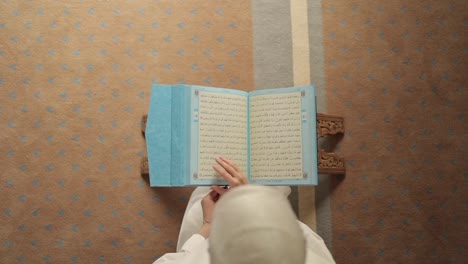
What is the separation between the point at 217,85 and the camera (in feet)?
6.85

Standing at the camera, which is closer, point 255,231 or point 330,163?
point 255,231

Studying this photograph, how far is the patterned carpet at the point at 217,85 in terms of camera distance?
1.95 meters

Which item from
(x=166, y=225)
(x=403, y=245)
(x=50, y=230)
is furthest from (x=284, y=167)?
(x=50, y=230)

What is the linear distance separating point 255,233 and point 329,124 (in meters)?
1.38

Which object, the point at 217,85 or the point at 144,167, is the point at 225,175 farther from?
the point at 217,85

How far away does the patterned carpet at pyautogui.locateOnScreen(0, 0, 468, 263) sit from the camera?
195cm

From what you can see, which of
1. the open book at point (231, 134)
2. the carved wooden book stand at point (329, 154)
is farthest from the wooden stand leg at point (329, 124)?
the open book at point (231, 134)

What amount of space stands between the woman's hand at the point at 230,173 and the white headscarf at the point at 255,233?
82cm

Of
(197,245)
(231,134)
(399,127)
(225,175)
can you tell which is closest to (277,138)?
(231,134)

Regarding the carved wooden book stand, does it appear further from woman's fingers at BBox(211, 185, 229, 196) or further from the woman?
the woman

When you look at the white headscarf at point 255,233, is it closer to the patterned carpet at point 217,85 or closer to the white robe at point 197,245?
the white robe at point 197,245

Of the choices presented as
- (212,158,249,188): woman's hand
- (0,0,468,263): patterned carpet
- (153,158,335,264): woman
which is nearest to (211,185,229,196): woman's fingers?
(212,158,249,188): woman's hand

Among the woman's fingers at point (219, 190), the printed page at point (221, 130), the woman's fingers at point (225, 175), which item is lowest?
the woman's fingers at point (219, 190)

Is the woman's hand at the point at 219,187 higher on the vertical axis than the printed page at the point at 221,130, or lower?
lower
